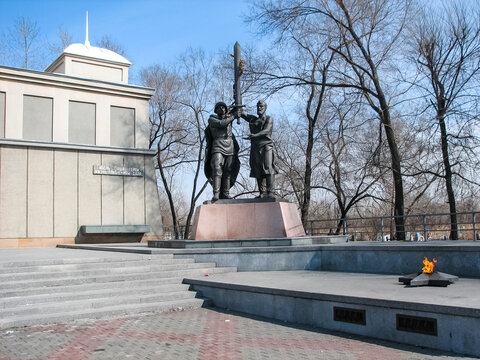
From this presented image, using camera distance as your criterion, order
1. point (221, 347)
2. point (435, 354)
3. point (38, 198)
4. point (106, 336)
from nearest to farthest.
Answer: point (435, 354), point (221, 347), point (106, 336), point (38, 198)

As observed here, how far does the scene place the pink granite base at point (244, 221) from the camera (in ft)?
42.2

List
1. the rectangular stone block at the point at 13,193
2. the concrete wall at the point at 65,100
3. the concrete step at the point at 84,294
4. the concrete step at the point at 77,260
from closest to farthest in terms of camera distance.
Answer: the concrete step at the point at 84,294, the concrete step at the point at 77,260, the rectangular stone block at the point at 13,193, the concrete wall at the point at 65,100

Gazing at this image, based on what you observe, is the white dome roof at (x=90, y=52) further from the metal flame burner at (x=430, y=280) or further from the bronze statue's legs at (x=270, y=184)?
the metal flame burner at (x=430, y=280)

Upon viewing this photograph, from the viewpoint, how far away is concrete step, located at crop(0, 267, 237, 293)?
854 cm

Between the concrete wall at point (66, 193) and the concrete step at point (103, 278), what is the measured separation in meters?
13.3

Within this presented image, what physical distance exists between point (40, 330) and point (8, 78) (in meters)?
17.8

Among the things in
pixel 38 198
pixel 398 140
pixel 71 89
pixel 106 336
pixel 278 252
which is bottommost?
pixel 106 336

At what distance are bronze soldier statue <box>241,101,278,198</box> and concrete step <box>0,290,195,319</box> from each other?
5123 mm

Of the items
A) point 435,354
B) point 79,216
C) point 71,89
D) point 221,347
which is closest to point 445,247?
point 435,354

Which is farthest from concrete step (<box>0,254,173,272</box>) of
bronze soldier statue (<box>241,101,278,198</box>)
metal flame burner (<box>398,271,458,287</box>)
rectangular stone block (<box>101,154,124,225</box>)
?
rectangular stone block (<box>101,154,124,225</box>)

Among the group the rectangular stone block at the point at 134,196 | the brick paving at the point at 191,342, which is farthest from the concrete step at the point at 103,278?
the rectangular stone block at the point at 134,196

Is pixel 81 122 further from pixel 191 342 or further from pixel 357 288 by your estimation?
pixel 191 342

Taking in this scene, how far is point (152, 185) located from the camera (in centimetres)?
2491

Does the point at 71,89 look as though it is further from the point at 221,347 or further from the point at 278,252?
the point at 221,347
